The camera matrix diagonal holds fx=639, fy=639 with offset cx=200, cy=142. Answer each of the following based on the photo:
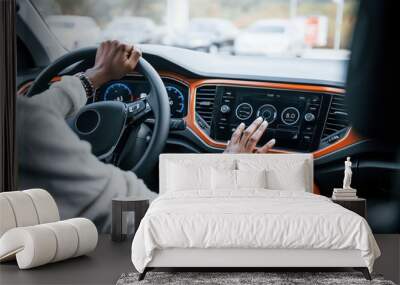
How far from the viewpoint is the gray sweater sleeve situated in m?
7.00

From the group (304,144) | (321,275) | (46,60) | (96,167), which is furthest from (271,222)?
(46,60)

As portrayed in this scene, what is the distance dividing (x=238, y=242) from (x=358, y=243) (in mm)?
874

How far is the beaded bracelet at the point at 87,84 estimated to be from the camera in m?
7.02

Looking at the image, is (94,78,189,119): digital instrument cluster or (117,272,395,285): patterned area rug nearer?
(117,272,395,285): patterned area rug

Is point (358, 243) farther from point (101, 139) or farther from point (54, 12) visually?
point (54, 12)

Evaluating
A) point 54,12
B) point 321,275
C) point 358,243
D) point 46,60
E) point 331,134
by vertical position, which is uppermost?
point 54,12

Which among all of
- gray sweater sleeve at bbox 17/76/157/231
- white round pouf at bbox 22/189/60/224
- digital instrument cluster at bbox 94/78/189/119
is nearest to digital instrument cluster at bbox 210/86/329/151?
digital instrument cluster at bbox 94/78/189/119

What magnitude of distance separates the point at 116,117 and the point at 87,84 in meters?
0.48

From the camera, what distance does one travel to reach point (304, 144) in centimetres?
694

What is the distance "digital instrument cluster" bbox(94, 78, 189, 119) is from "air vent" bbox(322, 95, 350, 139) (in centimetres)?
156

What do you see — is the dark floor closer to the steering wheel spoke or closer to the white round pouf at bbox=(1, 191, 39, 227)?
the white round pouf at bbox=(1, 191, 39, 227)

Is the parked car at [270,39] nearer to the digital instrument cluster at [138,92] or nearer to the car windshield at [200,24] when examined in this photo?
the car windshield at [200,24]

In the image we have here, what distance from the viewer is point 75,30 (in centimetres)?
707

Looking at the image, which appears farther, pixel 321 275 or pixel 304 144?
pixel 304 144
